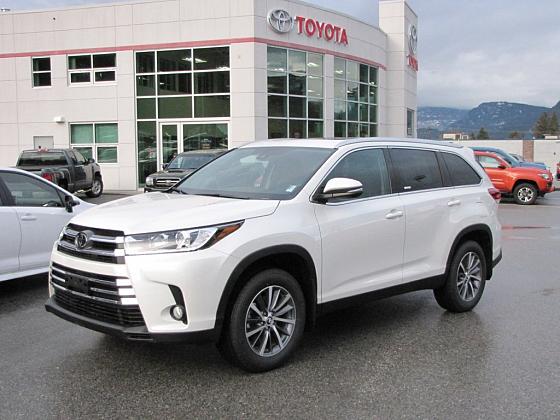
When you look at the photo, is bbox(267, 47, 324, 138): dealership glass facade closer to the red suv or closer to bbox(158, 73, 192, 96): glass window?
bbox(158, 73, 192, 96): glass window

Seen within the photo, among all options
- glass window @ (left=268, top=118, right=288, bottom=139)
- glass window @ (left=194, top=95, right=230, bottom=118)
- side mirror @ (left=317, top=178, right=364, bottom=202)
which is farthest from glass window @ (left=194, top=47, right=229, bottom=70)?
side mirror @ (left=317, top=178, right=364, bottom=202)

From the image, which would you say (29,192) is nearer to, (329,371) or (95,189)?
(329,371)

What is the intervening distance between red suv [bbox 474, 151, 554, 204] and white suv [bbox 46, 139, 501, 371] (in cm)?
1410

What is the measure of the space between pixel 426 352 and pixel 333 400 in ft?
4.34

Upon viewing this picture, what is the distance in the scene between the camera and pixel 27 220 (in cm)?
691

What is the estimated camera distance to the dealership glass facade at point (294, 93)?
82.9 feet

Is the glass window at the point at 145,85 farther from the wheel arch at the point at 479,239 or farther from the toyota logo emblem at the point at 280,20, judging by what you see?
the wheel arch at the point at 479,239

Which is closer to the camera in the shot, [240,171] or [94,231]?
[94,231]

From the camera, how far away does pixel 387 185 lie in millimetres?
5508

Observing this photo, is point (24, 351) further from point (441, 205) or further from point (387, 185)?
point (441, 205)

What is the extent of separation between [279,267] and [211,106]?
21.2 meters

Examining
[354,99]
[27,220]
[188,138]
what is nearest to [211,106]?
[188,138]

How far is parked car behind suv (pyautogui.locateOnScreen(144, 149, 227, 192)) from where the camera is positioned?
15.7 meters

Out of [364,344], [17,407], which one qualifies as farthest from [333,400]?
[17,407]
